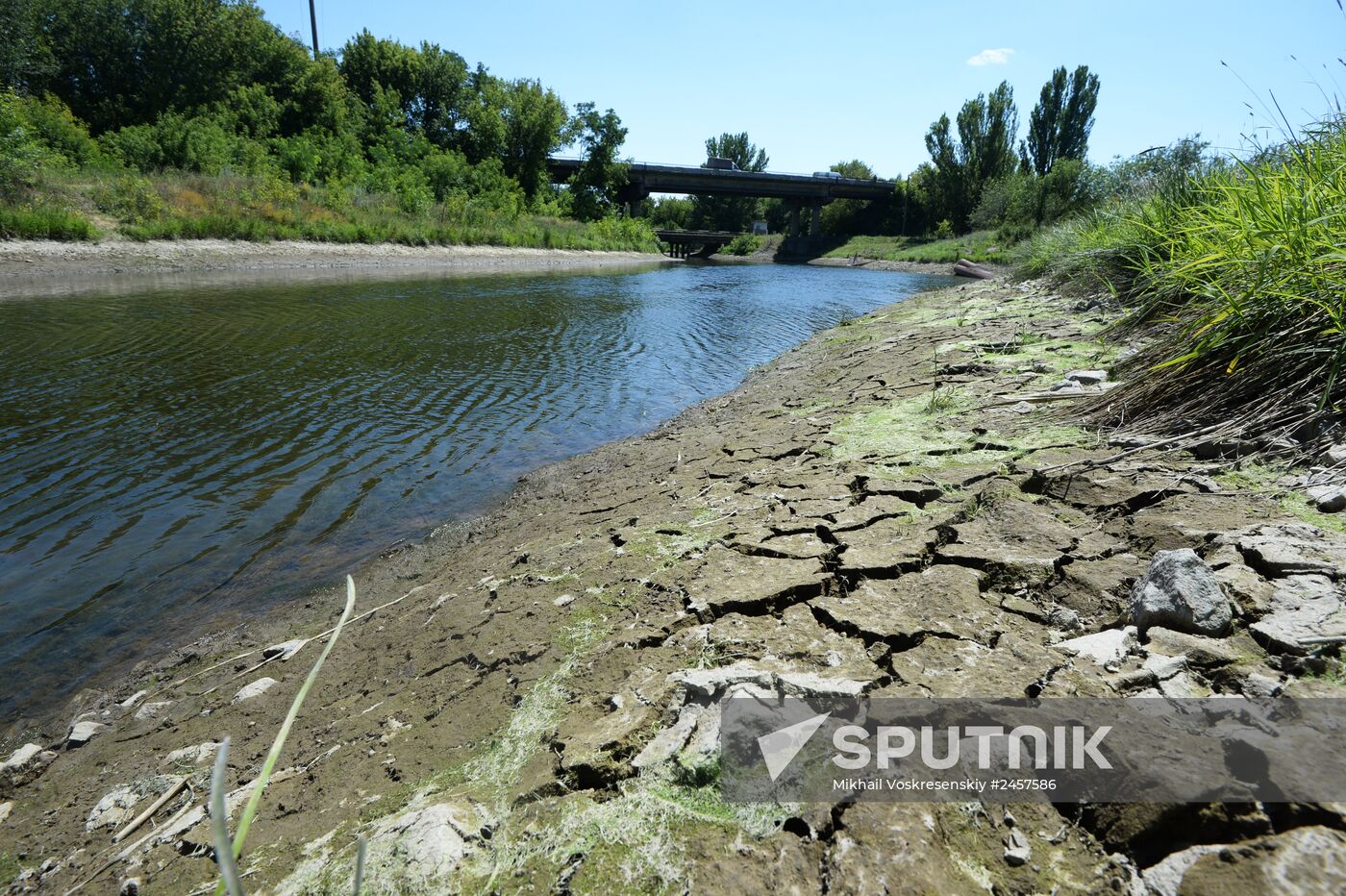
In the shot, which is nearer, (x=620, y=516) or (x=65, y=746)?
(x=65, y=746)

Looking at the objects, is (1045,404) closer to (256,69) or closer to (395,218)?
→ (395,218)

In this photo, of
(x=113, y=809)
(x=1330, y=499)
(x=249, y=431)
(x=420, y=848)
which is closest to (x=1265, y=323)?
(x=1330, y=499)

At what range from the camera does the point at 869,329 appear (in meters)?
12.9

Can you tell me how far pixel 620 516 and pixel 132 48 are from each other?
139ft

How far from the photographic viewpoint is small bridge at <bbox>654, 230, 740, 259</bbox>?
199 feet

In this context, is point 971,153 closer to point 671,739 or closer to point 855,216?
point 855,216

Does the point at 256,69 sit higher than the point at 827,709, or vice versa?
the point at 256,69

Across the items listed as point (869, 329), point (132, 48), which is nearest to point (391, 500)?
point (869, 329)

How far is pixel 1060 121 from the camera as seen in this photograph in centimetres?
4991

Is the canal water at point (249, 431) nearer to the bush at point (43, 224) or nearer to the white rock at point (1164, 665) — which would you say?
the white rock at point (1164, 665)

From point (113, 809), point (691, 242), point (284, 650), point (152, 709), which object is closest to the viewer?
point (113, 809)

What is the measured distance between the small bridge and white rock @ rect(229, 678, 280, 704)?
5899 centimetres

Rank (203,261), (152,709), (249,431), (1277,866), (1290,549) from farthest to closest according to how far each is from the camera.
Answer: (203,261), (249,431), (152,709), (1290,549), (1277,866)

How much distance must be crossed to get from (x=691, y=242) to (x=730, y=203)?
20186 millimetres
